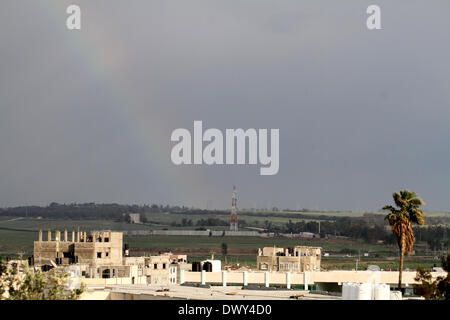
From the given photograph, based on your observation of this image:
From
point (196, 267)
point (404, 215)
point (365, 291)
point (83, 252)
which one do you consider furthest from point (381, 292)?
point (196, 267)

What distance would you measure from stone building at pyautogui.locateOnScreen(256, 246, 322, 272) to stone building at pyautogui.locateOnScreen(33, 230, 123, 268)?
3705cm

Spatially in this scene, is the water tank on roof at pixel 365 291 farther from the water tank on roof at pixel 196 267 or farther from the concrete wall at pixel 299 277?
the water tank on roof at pixel 196 267

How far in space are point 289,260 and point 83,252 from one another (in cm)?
4596

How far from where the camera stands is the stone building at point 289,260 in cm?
18012

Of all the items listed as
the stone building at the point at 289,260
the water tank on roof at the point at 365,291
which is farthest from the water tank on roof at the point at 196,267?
the water tank on roof at the point at 365,291

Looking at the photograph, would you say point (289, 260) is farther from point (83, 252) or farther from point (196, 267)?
point (83, 252)

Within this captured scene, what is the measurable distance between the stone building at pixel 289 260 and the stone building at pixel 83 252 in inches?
1459

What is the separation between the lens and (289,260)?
595ft

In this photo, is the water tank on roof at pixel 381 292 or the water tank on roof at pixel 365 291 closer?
the water tank on roof at pixel 381 292
